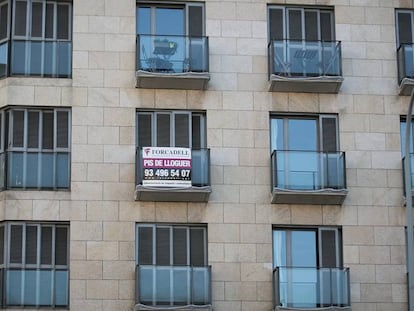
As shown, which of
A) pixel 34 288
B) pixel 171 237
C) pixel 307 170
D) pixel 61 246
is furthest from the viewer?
pixel 307 170

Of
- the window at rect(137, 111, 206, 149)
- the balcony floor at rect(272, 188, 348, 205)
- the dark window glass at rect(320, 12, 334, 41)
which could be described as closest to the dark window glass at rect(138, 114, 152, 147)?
the window at rect(137, 111, 206, 149)

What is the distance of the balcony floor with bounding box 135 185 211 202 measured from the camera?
3062 centimetres

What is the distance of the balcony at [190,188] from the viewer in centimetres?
3073

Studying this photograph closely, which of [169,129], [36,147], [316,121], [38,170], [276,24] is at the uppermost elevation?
[276,24]

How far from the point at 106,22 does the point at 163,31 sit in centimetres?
185

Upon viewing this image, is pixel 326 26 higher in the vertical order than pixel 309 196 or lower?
higher

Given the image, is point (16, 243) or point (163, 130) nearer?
point (16, 243)

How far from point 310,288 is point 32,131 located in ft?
31.1

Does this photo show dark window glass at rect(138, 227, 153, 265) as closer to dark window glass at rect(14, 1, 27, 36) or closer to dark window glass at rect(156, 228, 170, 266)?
dark window glass at rect(156, 228, 170, 266)

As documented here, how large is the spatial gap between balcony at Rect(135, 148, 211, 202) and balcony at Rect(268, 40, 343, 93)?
3.18 metres

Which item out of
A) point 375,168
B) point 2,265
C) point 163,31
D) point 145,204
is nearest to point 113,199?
point 145,204

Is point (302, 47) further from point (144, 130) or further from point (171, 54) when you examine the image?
point (144, 130)

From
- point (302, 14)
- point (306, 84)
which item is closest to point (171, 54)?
point (306, 84)

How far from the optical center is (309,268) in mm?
31031
